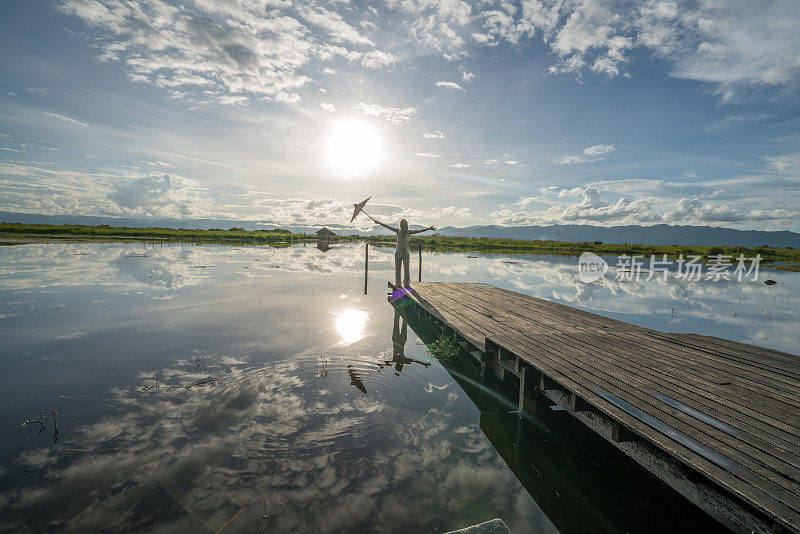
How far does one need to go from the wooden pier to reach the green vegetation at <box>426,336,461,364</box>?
1419mm

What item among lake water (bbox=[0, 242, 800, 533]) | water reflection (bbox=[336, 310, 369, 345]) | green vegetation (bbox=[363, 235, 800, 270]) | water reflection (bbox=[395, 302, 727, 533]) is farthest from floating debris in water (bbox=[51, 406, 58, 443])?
green vegetation (bbox=[363, 235, 800, 270])

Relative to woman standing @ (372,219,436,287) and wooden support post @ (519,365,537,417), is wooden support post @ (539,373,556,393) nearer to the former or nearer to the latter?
wooden support post @ (519,365,537,417)

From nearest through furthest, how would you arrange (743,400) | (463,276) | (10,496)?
(10,496)
(743,400)
(463,276)

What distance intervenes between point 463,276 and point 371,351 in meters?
19.5

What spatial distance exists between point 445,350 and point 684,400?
7162 millimetres

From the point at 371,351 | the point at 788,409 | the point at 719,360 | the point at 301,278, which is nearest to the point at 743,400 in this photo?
the point at 788,409

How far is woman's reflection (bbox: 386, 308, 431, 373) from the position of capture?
1042 cm

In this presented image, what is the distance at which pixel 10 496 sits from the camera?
464cm

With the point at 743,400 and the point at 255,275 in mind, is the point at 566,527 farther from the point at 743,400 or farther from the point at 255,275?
the point at 255,275

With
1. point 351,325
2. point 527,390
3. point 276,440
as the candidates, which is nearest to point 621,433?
point 527,390

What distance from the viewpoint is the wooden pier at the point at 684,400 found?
3.45 m

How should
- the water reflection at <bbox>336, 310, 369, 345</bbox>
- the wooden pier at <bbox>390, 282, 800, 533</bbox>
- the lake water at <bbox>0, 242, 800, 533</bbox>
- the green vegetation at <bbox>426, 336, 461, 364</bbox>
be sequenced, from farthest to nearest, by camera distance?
the water reflection at <bbox>336, 310, 369, 345</bbox>, the green vegetation at <bbox>426, 336, 461, 364</bbox>, the lake water at <bbox>0, 242, 800, 533</bbox>, the wooden pier at <bbox>390, 282, 800, 533</bbox>

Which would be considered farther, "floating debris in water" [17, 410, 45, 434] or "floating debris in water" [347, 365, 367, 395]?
"floating debris in water" [347, 365, 367, 395]

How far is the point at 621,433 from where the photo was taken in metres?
4.76
